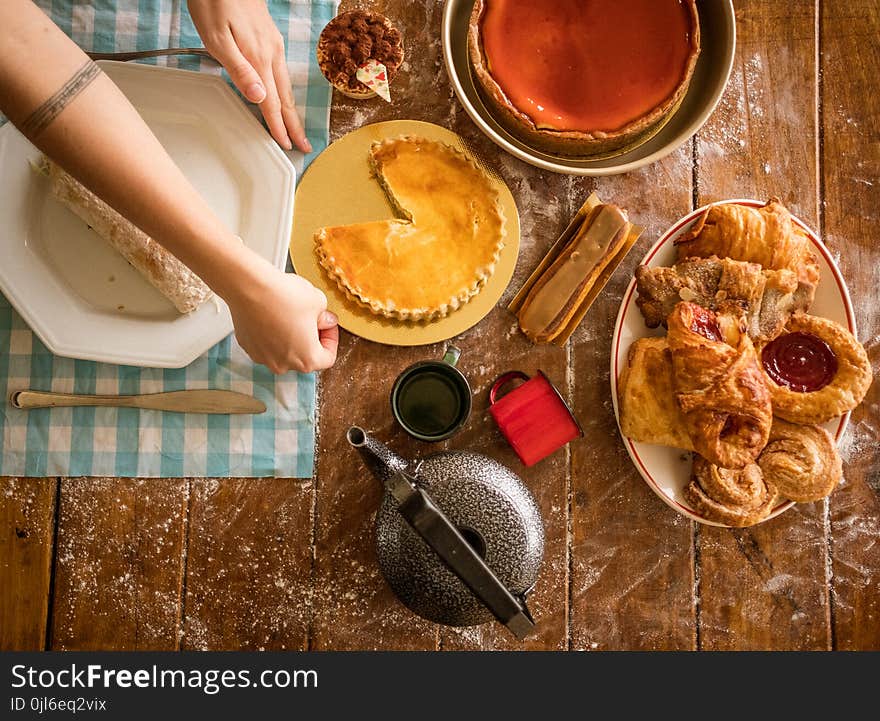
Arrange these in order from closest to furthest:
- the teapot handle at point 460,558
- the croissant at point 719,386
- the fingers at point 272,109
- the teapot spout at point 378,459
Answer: the teapot handle at point 460,558 < the teapot spout at point 378,459 < the croissant at point 719,386 < the fingers at point 272,109

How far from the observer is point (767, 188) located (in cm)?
161

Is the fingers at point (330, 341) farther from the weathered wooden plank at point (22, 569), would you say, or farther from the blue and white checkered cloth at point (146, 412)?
the weathered wooden plank at point (22, 569)

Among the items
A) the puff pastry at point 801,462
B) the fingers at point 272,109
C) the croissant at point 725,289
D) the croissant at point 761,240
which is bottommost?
the puff pastry at point 801,462

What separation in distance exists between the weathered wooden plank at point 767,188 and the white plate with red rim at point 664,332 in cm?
12

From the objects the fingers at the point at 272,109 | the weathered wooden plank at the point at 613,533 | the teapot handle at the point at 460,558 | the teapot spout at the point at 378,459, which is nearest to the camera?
the teapot handle at the point at 460,558

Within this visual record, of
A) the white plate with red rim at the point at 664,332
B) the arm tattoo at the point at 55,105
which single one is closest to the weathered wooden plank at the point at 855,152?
the white plate with red rim at the point at 664,332

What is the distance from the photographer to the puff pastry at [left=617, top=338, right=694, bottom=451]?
4.71 feet

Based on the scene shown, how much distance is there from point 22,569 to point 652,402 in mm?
1358

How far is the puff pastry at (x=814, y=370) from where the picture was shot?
1416 millimetres

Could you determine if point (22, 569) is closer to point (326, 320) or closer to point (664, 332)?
point (326, 320)

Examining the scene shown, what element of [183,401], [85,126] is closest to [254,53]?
[85,126]

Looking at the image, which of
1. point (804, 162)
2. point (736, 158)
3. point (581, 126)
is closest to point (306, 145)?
point (581, 126)

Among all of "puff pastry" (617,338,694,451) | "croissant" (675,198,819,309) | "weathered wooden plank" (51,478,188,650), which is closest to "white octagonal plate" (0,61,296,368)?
"weathered wooden plank" (51,478,188,650)

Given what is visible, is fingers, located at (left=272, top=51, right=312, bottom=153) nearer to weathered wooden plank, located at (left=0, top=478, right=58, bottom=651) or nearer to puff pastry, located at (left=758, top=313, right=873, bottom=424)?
weathered wooden plank, located at (left=0, top=478, right=58, bottom=651)
